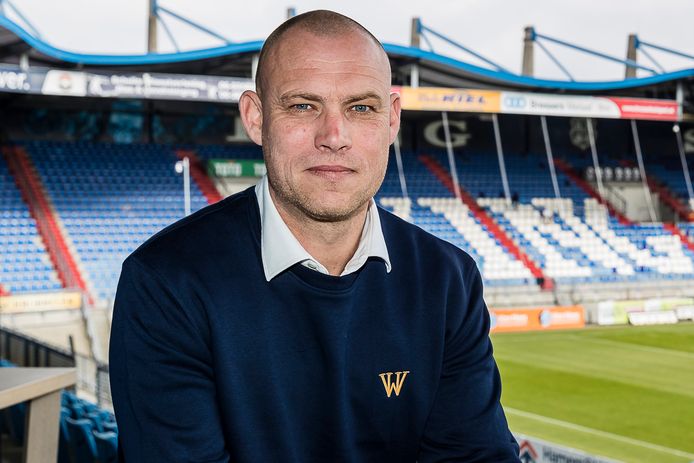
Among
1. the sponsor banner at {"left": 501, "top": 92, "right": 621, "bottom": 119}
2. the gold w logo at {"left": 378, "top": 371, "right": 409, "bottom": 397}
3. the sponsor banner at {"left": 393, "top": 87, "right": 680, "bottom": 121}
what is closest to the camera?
the gold w logo at {"left": 378, "top": 371, "right": 409, "bottom": 397}

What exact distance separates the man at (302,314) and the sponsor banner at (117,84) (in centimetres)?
2201

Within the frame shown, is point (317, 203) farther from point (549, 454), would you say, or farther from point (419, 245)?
point (549, 454)

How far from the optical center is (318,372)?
218 cm

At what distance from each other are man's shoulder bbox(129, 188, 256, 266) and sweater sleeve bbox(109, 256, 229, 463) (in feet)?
0.18

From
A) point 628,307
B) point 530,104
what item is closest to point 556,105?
point 530,104

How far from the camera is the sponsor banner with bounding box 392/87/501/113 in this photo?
26875mm

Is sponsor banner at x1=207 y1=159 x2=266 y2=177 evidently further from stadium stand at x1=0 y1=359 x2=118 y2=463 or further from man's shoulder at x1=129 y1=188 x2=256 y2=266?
man's shoulder at x1=129 y1=188 x2=256 y2=266

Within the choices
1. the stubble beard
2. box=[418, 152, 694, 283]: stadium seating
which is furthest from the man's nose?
box=[418, 152, 694, 283]: stadium seating

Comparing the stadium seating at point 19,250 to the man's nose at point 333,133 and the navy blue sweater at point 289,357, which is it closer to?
the navy blue sweater at point 289,357

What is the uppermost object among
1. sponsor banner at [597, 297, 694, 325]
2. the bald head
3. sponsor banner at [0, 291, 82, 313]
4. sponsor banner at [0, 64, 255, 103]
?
sponsor banner at [0, 64, 255, 103]

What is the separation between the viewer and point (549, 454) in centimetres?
816

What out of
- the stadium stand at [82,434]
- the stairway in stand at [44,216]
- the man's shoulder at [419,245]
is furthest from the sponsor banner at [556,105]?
the man's shoulder at [419,245]

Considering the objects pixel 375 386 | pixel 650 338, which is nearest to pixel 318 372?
pixel 375 386

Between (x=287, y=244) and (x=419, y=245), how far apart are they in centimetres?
46
